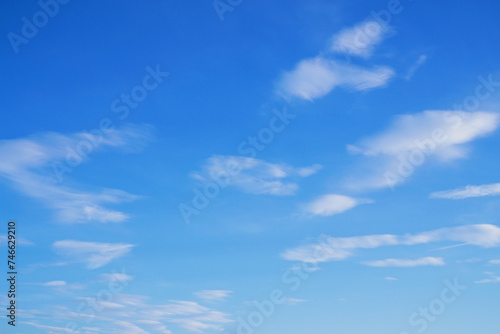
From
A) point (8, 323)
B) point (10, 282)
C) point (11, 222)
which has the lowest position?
point (8, 323)

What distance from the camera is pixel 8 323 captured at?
124 feet

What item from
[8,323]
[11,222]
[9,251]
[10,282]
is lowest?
[8,323]

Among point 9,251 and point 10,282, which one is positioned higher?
point 9,251

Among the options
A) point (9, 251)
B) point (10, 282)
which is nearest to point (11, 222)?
point (9, 251)

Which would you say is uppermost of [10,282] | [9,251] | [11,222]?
[11,222]

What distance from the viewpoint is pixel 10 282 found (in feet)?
125

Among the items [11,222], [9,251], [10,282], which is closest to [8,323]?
[10,282]

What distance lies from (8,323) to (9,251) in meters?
9.29

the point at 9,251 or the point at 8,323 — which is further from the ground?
the point at 9,251

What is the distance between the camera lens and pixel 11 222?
127 ft

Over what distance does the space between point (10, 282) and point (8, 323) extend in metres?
5.09

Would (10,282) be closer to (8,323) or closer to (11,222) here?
(8,323)

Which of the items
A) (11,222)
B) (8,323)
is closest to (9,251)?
(11,222)

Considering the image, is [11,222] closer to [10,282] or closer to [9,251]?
[9,251]
